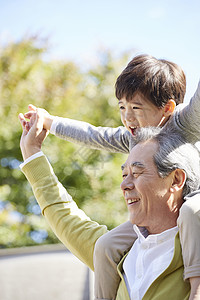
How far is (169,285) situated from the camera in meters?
1.13

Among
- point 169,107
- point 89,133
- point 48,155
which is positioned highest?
point 169,107

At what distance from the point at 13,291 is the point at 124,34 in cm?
755

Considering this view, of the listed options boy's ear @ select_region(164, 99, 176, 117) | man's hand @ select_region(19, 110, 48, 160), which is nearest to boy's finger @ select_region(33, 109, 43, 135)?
man's hand @ select_region(19, 110, 48, 160)

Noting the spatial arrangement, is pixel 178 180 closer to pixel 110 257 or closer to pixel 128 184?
pixel 128 184

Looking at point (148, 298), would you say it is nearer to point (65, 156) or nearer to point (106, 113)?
point (65, 156)

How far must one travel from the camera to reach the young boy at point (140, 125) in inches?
43.9

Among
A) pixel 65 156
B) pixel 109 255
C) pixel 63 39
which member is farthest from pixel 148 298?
pixel 63 39

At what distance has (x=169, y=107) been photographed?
1638 millimetres

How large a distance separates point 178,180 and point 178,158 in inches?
2.3

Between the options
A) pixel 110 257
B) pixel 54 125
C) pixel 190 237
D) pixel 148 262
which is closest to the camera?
pixel 190 237

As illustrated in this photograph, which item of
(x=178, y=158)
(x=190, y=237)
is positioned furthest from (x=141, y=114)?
(x=190, y=237)

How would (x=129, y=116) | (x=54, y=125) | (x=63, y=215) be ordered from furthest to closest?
1. (x=54, y=125)
2. (x=129, y=116)
3. (x=63, y=215)

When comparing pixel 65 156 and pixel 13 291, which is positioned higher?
pixel 65 156

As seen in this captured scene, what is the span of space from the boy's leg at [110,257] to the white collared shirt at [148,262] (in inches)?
2.7
